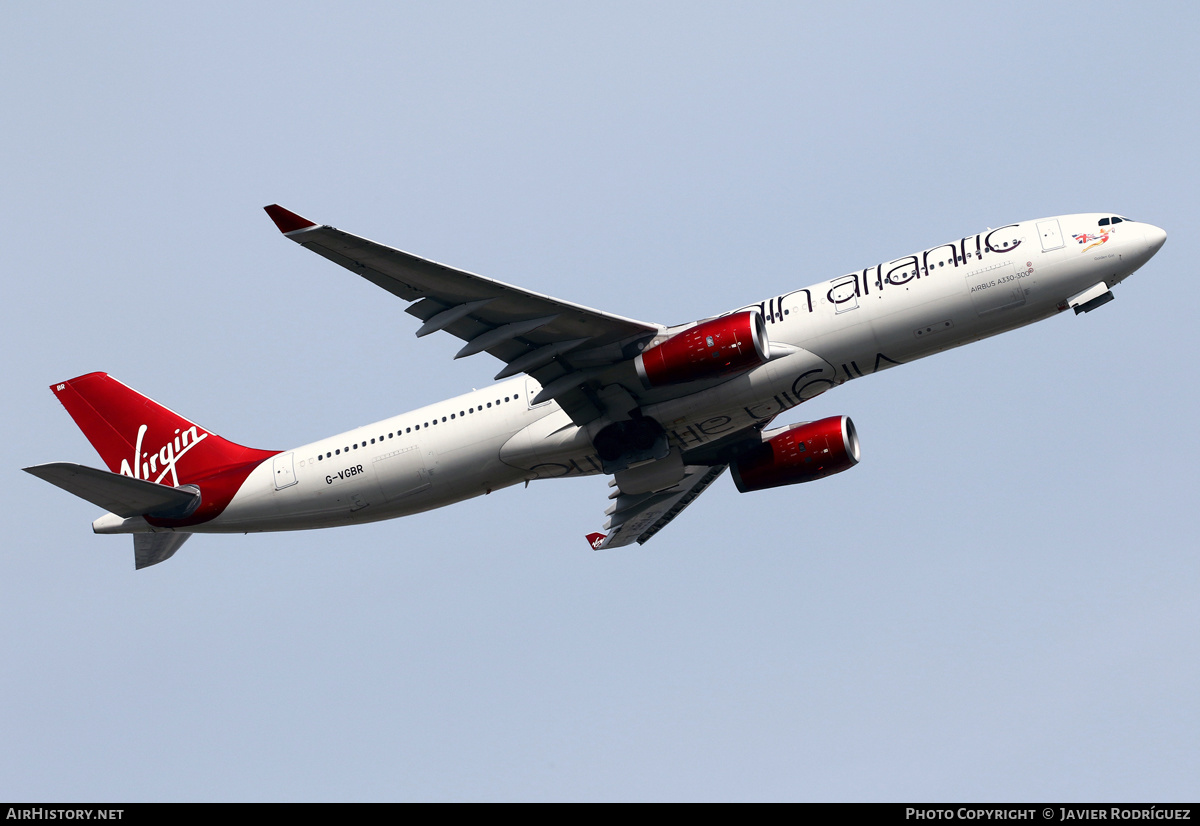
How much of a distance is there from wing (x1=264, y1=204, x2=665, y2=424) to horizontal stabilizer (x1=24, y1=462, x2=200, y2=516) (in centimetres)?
1132

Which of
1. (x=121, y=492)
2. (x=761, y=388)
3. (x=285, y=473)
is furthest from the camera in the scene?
(x=285, y=473)

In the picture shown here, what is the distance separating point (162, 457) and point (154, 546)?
311 cm

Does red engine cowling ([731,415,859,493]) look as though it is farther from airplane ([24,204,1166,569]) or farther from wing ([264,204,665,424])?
wing ([264,204,665,424])

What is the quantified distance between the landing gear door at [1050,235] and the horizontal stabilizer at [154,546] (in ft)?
94.3

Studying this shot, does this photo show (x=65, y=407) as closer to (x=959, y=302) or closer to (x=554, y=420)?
(x=554, y=420)

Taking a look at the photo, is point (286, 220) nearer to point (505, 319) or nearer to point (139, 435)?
point (505, 319)

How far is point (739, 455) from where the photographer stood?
A: 42.8m

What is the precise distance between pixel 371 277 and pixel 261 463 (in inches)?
409

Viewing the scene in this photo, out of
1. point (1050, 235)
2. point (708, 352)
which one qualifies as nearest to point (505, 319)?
point (708, 352)

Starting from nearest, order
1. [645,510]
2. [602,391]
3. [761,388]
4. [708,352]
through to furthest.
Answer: [708,352] → [761,388] → [602,391] → [645,510]

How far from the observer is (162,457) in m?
43.5

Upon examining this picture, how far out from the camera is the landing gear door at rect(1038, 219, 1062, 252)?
118 ft
